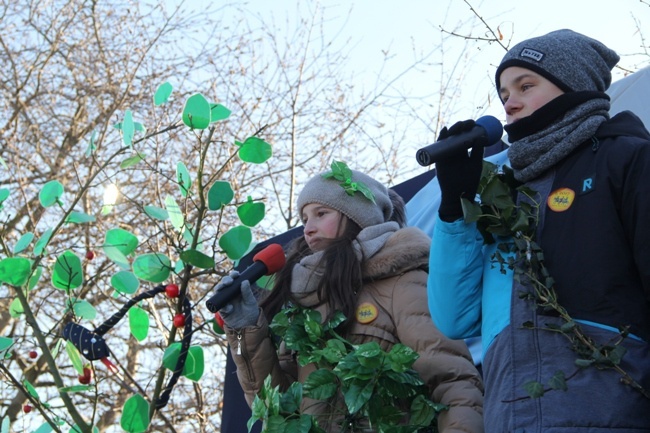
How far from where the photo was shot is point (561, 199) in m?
2.26

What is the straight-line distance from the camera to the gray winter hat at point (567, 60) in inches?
95.3

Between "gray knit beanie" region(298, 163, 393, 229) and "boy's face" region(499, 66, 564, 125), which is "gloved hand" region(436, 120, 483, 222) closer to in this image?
"boy's face" region(499, 66, 564, 125)

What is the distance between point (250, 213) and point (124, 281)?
23.0 inches

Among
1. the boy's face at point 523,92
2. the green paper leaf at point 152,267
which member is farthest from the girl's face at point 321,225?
the boy's face at point 523,92

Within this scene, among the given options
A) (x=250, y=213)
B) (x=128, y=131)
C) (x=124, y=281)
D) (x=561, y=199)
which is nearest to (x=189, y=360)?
(x=124, y=281)

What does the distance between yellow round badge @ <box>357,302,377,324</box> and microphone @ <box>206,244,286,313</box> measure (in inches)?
11.4

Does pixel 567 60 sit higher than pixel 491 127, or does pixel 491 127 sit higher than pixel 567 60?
pixel 567 60

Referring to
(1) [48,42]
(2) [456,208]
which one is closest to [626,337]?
(2) [456,208]

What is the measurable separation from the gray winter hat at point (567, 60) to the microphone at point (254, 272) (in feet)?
3.01

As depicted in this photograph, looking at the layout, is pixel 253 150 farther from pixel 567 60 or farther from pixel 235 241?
pixel 567 60

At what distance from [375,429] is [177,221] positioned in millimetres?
1267

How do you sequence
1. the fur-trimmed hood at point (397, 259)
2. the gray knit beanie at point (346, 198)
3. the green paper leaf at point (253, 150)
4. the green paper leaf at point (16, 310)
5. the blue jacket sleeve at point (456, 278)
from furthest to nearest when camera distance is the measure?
the green paper leaf at point (16, 310) < the green paper leaf at point (253, 150) < the gray knit beanie at point (346, 198) < the fur-trimmed hood at point (397, 259) < the blue jacket sleeve at point (456, 278)

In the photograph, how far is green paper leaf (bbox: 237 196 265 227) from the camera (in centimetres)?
354

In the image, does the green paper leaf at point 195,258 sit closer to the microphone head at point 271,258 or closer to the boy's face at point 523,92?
the microphone head at point 271,258
